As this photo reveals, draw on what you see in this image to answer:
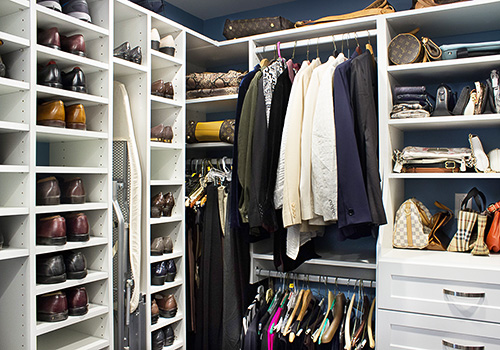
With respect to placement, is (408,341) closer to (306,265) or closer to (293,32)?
(306,265)

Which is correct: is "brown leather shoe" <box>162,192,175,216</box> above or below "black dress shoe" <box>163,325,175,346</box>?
above

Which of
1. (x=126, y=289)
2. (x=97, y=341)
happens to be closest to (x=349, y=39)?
(x=126, y=289)

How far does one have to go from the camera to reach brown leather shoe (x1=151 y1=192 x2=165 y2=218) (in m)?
2.33

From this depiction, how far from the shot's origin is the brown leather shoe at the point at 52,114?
71.5 inches

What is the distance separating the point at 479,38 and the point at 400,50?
544 mm

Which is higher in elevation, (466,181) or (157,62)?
(157,62)

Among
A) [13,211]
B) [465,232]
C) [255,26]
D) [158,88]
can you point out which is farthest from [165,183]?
[465,232]

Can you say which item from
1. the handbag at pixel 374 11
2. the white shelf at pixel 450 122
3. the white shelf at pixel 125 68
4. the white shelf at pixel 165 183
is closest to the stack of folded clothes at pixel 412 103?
the white shelf at pixel 450 122

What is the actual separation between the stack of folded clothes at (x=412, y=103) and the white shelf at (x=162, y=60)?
120cm

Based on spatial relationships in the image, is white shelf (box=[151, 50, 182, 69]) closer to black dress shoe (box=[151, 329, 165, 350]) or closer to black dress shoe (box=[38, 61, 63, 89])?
black dress shoe (box=[38, 61, 63, 89])

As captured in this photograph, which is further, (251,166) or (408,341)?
(251,166)

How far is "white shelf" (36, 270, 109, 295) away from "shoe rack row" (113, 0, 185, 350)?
1.00 feet

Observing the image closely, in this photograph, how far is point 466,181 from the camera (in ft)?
8.11

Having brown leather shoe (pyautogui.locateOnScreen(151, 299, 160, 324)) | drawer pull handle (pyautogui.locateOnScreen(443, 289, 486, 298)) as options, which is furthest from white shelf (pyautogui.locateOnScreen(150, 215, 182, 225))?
drawer pull handle (pyautogui.locateOnScreen(443, 289, 486, 298))
